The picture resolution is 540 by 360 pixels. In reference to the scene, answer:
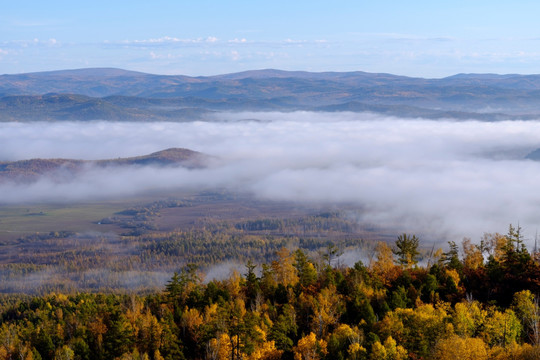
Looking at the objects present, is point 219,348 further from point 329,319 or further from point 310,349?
point 329,319

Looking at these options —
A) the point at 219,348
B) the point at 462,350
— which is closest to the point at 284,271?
the point at 219,348

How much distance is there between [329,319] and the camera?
89.0 meters

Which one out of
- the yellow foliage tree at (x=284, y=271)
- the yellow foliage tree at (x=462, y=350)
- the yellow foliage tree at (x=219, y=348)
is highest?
the yellow foliage tree at (x=462, y=350)

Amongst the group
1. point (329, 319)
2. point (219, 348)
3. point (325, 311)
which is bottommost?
point (219, 348)

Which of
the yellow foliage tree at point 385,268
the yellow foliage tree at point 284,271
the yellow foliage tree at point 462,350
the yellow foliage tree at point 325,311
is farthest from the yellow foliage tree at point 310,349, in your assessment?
the yellow foliage tree at point 284,271

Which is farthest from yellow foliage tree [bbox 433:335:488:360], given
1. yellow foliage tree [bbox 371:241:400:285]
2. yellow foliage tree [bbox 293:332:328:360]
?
yellow foliage tree [bbox 371:241:400:285]

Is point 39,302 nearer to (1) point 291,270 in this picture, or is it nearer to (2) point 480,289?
(1) point 291,270

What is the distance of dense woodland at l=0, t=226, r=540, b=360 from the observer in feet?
253

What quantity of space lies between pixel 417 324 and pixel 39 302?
11972 centimetres

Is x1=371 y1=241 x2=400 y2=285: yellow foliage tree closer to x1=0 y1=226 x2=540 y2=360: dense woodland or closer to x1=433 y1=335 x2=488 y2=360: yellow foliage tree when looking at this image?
x1=0 y1=226 x2=540 y2=360: dense woodland

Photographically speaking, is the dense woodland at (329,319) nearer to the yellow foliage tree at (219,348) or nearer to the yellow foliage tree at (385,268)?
the yellow foliage tree at (219,348)

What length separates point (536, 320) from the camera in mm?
79500

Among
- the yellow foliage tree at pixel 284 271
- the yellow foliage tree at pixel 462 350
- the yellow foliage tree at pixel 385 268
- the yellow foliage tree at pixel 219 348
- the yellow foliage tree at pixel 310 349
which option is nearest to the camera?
the yellow foliage tree at pixel 462 350

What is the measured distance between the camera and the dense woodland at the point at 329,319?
Answer: 77.2 metres
